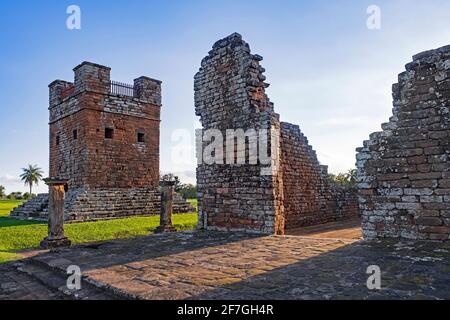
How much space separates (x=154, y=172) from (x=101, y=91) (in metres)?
6.01

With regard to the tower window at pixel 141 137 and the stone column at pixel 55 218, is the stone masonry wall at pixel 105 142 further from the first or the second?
the stone column at pixel 55 218

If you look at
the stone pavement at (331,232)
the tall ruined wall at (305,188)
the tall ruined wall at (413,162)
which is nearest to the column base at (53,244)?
the stone pavement at (331,232)

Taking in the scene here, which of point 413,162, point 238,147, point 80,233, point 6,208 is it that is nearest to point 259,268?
point 413,162

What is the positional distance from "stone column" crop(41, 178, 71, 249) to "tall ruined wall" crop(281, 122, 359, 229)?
275 inches

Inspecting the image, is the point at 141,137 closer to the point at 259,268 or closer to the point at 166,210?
the point at 166,210

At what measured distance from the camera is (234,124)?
31.2 feet

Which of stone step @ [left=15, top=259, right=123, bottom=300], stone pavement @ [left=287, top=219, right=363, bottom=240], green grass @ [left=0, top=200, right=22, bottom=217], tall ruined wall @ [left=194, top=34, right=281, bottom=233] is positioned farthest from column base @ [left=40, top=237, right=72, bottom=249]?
green grass @ [left=0, top=200, right=22, bottom=217]

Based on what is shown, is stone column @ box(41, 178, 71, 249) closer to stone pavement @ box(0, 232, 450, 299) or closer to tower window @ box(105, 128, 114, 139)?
stone pavement @ box(0, 232, 450, 299)

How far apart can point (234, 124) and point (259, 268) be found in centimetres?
543

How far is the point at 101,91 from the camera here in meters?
19.8

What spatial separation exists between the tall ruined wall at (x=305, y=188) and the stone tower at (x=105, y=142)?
970 cm
